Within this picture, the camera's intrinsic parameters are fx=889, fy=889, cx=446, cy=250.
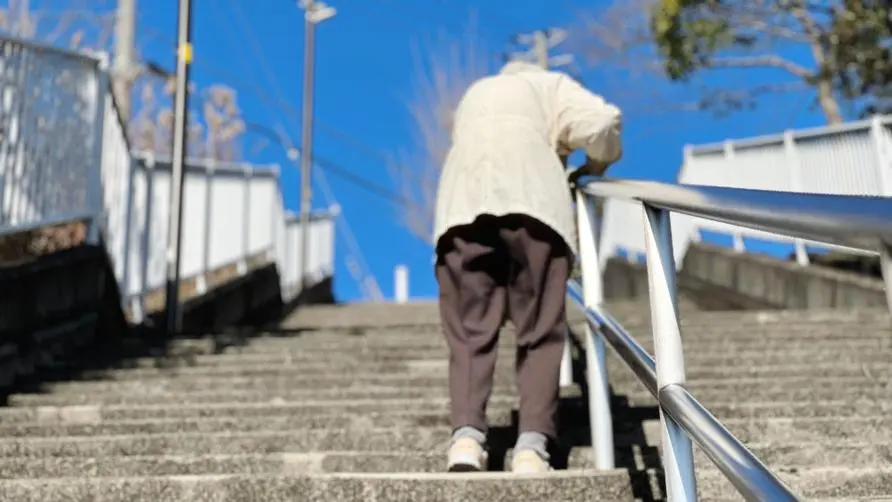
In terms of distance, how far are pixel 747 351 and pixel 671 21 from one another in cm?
905

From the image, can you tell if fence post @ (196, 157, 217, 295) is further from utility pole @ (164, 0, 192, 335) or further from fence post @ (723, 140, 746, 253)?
fence post @ (723, 140, 746, 253)

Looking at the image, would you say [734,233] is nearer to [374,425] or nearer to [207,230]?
[207,230]

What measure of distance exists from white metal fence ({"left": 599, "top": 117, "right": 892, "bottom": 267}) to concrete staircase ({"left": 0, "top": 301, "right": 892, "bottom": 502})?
2.33 m

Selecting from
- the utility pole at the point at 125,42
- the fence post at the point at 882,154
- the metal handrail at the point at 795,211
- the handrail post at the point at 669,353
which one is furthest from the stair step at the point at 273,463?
the utility pole at the point at 125,42

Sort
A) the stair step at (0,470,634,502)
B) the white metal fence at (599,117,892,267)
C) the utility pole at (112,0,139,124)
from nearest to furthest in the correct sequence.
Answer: the stair step at (0,470,634,502)
the white metal fence at (599,117,892,267)
the utility pole at (112,0,139,124)

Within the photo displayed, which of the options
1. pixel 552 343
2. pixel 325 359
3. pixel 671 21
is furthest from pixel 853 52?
pixel 552 343

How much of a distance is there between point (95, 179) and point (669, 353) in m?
4.21

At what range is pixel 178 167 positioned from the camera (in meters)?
5.70

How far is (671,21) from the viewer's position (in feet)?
40.1

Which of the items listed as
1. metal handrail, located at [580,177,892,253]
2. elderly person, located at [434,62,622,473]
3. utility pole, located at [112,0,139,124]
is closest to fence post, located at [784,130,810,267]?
elderly person, located at [434,62,622,473]

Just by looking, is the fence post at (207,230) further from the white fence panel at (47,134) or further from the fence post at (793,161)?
the fence post at (793,161)

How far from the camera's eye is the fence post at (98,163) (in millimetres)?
4988

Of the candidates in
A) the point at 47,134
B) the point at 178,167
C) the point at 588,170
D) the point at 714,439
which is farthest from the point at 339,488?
the point at 178,167

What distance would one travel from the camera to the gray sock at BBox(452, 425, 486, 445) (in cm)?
236
